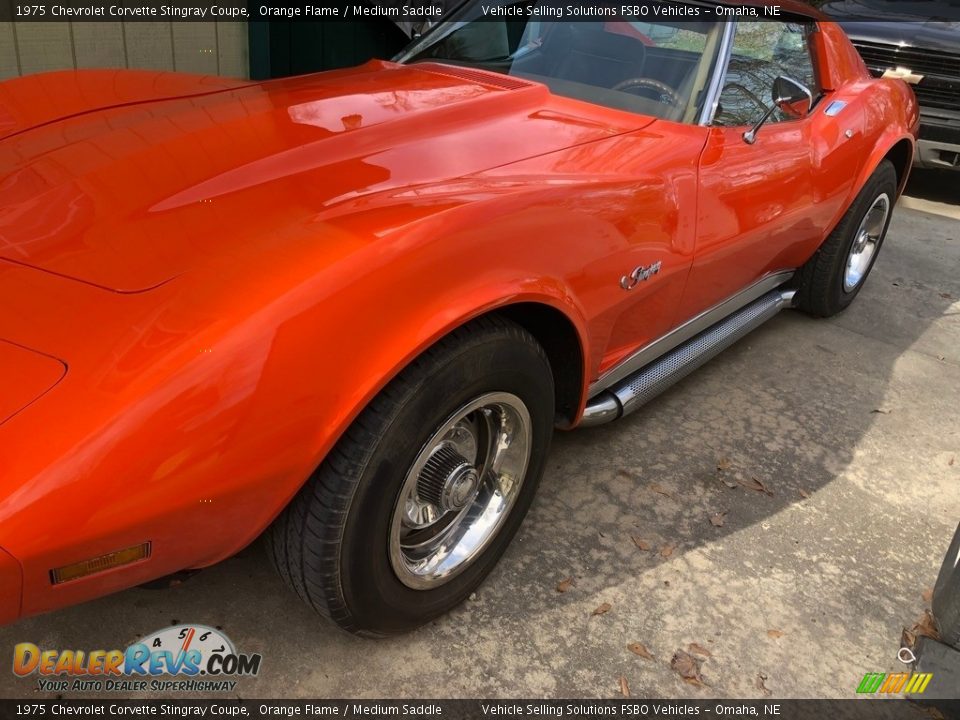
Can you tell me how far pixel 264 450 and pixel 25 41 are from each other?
3937 mm

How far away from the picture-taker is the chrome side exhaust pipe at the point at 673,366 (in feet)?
8.07

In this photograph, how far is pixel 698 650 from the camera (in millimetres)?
2035

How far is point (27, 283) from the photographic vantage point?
4.78 ft

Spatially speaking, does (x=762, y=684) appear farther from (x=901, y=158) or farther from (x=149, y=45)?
(x=149, y=45)

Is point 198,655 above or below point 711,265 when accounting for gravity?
below

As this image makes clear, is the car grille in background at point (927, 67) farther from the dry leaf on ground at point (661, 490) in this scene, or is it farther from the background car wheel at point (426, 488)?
the background car wheel at point (426, 488)

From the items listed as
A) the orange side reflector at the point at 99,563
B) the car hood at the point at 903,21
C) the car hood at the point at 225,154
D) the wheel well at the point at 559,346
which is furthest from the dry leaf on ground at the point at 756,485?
the car hood at the point at 903,21

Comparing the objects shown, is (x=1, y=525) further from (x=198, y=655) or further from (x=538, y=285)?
(x=538, y=285)

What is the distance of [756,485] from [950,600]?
76 centimetres

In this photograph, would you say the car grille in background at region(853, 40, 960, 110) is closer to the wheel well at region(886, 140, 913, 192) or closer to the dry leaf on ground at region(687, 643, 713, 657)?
the wheel well at region(886, 140, 913, 192)

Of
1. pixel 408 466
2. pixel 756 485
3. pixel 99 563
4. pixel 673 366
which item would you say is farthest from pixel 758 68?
pixel 99 563

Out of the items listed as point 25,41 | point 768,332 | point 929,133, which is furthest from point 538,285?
point 929,133

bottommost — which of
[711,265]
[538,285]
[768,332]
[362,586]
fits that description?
[768,332]

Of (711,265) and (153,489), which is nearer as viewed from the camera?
(153,489)
